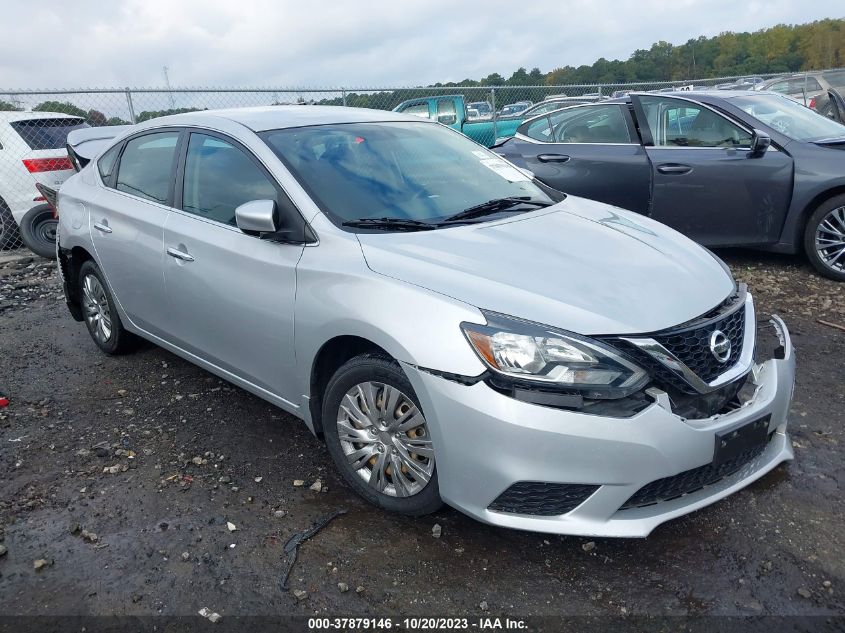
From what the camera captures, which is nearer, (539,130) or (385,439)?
(385,439)

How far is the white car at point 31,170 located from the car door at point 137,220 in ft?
14.6

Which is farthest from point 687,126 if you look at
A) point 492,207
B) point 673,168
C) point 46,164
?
point 46,164

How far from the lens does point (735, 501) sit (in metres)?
3.07

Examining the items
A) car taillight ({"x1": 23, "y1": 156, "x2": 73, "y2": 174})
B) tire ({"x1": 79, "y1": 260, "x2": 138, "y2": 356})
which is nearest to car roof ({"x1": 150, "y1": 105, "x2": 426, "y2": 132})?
tire ({"x1": 79, "y1": 260, "x2": 138, "y2": 356})

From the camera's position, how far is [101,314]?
5016 millimetres

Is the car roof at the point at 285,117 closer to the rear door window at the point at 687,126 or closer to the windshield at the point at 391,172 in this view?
the windshield at the point at 391,172

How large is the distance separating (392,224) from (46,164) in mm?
7084

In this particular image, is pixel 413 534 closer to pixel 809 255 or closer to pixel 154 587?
pixel 154 587

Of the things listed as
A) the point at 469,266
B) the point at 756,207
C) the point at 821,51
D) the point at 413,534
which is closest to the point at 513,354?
the point at 469,266

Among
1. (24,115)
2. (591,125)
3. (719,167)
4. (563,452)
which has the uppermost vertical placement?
(24,115)

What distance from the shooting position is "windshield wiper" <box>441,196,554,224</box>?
3.35 meters

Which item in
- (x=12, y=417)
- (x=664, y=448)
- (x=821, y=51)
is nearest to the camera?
(x=664, y=448)

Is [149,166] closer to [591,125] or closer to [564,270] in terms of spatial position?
[564,270]

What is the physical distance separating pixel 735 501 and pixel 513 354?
1382 millimetres
